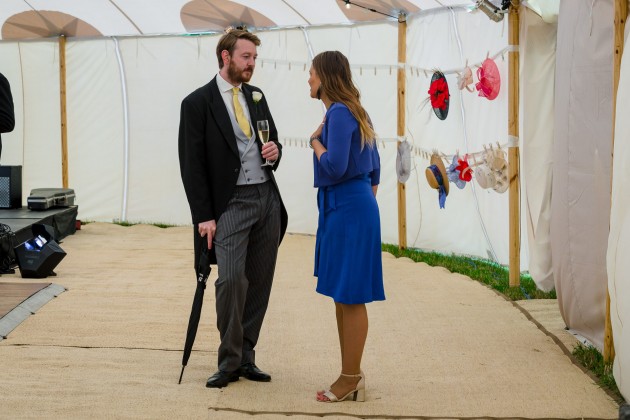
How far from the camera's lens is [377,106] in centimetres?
892

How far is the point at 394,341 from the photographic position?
465 cm

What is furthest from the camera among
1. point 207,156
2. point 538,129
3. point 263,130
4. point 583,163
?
point 538,129

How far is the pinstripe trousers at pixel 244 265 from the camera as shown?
369 centimetres

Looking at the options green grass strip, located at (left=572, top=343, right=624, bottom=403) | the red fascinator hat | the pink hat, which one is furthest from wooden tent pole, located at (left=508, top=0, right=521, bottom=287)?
green grass strip, located at (left=572, top=343, right=624, bottom=403)

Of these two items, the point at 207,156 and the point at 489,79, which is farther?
the point at 489,79

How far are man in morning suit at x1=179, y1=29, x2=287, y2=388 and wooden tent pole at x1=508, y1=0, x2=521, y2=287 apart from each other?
278cm

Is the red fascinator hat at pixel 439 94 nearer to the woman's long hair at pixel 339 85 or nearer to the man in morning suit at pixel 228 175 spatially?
the man in morning suit at pixel 228 175

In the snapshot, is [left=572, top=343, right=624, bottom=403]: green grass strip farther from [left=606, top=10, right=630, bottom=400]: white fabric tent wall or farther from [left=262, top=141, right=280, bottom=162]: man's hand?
[left=262, top=141, right=280, bottom=162]: man's hand

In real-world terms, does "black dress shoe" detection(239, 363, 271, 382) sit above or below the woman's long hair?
below

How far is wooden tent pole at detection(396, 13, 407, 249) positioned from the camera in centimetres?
814

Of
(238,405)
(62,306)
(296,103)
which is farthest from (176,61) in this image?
(238,405)

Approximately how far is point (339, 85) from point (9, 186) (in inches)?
236

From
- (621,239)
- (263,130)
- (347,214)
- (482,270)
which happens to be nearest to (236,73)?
(263,130)

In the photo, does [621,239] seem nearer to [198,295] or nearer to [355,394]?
[355,394]
